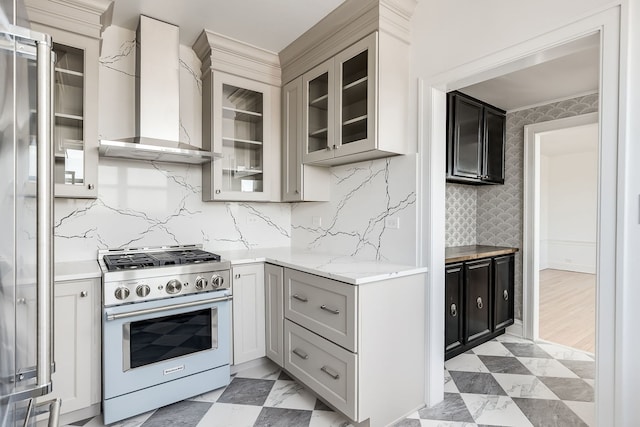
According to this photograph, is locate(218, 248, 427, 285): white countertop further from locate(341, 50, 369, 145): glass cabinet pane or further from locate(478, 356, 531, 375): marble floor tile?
locate(478, 356, 531, 375): marble floor tile

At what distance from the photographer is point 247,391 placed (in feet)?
7.52

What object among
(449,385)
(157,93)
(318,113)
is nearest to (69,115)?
(157,93)

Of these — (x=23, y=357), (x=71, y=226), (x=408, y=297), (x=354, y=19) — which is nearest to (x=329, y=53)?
(x=354, y=19)

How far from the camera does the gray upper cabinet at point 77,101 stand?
2.05 metres

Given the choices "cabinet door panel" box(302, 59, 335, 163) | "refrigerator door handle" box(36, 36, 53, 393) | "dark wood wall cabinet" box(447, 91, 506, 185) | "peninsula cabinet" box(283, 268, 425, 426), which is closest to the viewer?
"refrigerator door handle" box(36, 36, 53, 393)

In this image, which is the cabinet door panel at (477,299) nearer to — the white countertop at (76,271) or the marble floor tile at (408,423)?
the marble floor tile at (408,423)

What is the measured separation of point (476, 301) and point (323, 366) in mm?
1629

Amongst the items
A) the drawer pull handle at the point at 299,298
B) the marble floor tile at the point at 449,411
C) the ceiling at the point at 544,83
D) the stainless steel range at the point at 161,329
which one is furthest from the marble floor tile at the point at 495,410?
the ceiling at the point at 544,83

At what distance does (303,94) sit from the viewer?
267cm

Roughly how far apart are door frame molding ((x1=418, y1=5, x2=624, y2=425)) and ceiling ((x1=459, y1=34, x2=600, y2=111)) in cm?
78

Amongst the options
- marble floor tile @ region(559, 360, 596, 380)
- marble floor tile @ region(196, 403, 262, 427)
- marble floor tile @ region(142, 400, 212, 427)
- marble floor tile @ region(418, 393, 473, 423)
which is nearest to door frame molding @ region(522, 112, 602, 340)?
marble floor tile @ region(559, 360, 596, 380)

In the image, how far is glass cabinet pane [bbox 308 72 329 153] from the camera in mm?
2475

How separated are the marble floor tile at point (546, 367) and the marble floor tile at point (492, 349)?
149mm

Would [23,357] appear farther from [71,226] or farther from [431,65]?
[431,65]
